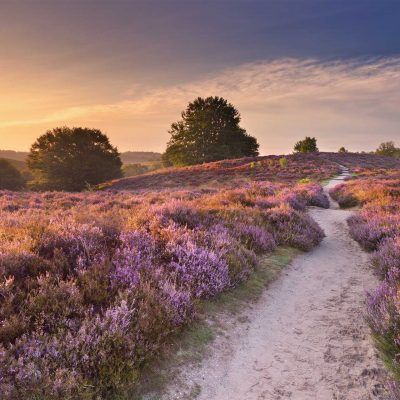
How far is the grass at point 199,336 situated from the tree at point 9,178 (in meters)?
53.5

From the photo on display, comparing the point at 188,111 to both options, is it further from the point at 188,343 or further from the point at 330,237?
the point at 188,343

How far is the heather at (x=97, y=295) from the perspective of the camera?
9.64 ft

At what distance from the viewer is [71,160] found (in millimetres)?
47156

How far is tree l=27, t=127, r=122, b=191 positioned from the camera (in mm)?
46000

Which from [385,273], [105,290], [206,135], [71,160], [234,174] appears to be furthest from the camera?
[206,135]

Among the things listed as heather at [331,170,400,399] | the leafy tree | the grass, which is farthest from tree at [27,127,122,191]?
the leafy tree

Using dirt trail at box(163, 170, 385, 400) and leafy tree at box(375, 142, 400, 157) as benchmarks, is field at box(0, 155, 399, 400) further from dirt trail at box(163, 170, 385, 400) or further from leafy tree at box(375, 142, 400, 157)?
leafy tree at box(375, 142, 400, 157)

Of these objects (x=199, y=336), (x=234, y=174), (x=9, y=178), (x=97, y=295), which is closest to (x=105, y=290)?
(x=97, y=295)

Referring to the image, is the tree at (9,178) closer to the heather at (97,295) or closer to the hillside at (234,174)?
the hillside at (234,174)

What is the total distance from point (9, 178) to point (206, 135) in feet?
117

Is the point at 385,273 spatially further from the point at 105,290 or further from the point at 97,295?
the point at 97,295

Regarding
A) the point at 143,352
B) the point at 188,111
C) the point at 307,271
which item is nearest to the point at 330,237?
the point at 307,271

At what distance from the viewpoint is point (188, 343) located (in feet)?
12.9

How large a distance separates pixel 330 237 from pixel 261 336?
20.7 ft
